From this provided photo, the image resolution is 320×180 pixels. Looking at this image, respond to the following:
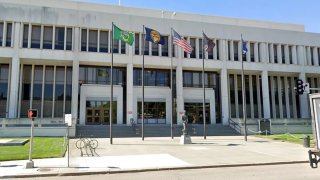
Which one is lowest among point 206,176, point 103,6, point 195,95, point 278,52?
point 206,176

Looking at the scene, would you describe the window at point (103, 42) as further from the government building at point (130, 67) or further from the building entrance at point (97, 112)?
the building entrance at point (97, 112)

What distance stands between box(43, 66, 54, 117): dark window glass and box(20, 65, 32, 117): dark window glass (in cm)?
205

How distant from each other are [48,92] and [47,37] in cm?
712

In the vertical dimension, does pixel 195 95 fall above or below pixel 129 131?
above

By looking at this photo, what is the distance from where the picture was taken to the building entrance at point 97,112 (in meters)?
40.0

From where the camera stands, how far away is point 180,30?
140 feet

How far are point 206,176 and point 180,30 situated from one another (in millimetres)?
33521

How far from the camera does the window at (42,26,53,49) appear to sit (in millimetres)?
38866

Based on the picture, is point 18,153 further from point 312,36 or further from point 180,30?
point 312,36

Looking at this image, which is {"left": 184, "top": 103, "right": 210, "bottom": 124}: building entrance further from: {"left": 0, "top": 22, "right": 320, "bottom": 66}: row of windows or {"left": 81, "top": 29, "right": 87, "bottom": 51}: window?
{"left": 81, "top": 29, "right": 87, "bottom": 51}: window

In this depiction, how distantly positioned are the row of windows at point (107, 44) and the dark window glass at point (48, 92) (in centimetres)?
369

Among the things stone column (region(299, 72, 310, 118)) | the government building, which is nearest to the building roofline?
the government building

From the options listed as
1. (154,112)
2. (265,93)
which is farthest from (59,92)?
(265,93)

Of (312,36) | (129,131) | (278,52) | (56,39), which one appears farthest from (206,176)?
(312,36)
